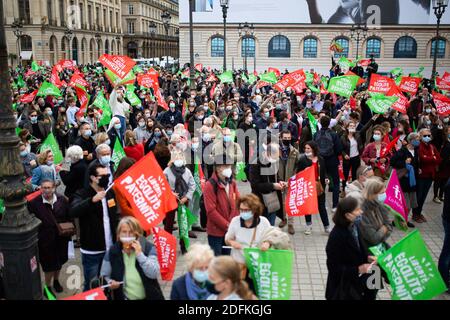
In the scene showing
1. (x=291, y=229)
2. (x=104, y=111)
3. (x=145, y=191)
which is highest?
(x=104, y=111)

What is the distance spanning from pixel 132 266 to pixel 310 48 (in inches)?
2141

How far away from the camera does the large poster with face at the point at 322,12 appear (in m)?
52.8

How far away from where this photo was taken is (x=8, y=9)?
188 ft

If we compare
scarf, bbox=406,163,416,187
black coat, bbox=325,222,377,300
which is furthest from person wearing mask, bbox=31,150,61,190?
scarf, bbox=406,163,416,187

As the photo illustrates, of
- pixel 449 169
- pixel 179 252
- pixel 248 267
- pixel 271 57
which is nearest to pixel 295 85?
pixel 449 169

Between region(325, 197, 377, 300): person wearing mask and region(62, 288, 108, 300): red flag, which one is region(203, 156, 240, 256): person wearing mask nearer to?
region(325, 197, 377, 300): person wearing mask

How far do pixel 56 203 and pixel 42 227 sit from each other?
365mm

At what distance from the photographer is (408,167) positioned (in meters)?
8.23

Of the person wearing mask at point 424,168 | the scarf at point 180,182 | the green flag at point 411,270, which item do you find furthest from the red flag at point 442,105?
the green flag at point 411,270

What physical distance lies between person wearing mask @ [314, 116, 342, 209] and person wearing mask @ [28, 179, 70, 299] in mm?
4815

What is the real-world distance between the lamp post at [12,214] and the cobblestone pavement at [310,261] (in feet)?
3.24

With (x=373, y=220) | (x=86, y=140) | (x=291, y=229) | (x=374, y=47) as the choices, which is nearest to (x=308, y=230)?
(x=291, y=229)

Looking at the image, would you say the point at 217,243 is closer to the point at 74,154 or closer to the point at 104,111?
the point at 74,154

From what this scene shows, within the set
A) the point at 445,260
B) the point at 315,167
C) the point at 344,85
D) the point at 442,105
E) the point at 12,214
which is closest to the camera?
the point at 12,214
